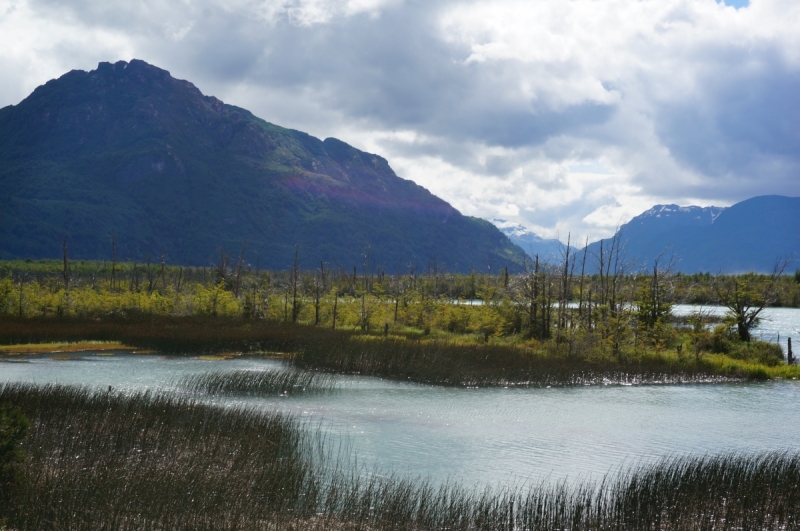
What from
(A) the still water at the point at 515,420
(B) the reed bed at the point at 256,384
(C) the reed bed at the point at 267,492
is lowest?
(A) the still water at the point at 515,420

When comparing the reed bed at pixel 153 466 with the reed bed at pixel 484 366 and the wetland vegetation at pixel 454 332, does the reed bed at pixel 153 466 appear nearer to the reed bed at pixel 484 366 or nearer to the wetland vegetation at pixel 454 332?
the reed bed at pixel 484 366

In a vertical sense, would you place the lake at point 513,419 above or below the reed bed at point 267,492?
below

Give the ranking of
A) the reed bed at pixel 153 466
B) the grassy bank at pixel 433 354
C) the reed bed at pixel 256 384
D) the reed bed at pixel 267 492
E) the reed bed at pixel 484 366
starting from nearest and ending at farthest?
the reed bed at pixel 153 466 → the reed bed at pixel 267 492 → the reed bed at pixel 256 384 → the reed bed at pixel 484 366 → the grassy bank at pixel 433 354

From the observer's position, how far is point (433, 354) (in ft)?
92.6

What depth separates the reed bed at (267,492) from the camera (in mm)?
9742

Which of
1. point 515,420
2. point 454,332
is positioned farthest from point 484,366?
point 454,332

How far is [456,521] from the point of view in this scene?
10.2 m

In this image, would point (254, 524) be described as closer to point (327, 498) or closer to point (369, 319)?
point (327, 498)

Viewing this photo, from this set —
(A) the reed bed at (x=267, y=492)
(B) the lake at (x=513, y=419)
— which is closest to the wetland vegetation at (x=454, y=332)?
(B) the lake at (x=513, y=419)

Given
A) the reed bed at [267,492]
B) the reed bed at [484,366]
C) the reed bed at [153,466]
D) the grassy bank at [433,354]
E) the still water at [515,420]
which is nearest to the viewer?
the reed bed at [153,466]

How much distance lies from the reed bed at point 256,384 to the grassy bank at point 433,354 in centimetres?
355

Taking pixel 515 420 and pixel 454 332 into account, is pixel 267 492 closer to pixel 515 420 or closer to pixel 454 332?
pixel 515 420

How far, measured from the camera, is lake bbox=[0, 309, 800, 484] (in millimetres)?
15609

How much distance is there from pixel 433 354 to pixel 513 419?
8091 mm
